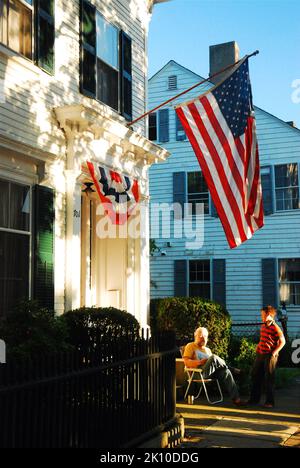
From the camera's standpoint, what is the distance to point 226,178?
9.15 metres

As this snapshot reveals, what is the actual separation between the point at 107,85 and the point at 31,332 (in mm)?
5843

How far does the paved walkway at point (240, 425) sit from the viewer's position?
6892mm

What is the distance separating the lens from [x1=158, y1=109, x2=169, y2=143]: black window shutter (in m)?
21.9

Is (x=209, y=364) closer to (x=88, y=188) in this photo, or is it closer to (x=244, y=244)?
(x=88, y=188)

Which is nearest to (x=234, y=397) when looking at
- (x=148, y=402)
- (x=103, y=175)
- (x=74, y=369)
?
(x=148, y=402)

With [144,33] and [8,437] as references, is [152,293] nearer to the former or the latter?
[144,33]

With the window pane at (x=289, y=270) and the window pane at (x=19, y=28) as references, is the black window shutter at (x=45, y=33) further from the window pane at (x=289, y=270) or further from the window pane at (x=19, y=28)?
the window pane at (x=289, y=270)

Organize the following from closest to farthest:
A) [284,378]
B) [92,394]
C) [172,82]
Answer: [92,394] → [284,378] → [172,82]

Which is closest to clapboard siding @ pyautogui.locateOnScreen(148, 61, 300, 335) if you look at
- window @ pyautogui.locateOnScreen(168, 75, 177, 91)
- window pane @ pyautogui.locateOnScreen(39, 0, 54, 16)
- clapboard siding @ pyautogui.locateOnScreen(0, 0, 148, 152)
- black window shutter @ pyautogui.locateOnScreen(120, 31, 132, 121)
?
window @ pyautogui.locateOnScreen(168, 75, 177, 91)

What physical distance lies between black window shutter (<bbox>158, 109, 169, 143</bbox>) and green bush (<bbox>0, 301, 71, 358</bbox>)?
15302 millimetres

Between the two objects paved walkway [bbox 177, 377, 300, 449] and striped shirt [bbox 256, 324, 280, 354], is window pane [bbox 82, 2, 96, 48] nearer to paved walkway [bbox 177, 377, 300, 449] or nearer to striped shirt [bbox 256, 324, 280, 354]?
striped shirt [bbox 256, 324, 280, 354]

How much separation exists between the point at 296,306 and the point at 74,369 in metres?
15.6

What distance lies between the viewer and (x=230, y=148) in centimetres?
932

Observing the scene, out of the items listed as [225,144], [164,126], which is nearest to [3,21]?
[225,144]
